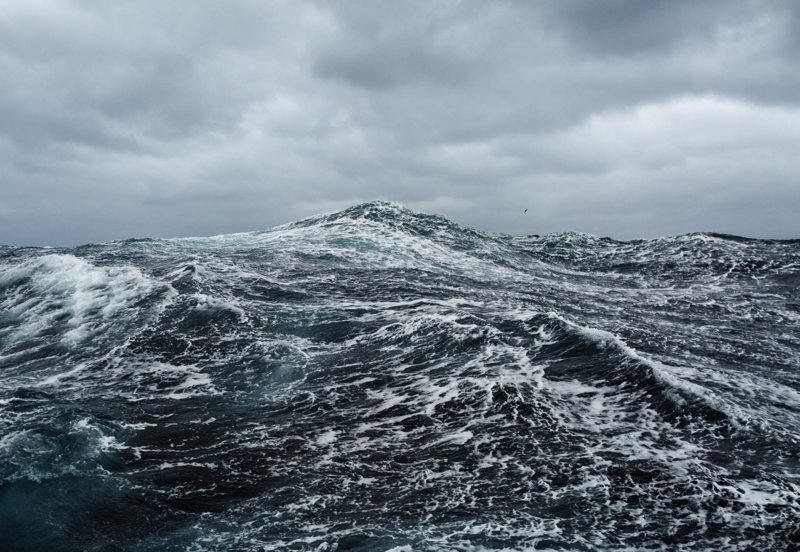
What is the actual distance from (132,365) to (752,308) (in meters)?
35.3

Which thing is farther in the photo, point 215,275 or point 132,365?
point 215,275

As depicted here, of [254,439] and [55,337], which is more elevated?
[55,337]

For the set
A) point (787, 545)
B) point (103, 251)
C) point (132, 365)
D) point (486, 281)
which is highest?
point (103, 251)

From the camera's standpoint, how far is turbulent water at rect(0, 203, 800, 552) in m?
11.4

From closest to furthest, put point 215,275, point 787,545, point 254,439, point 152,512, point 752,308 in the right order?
1. point 787,545
2. point 152,512
3. point 254,439
4. point 752,308
5. point 215,275

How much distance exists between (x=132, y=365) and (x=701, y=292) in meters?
38.1

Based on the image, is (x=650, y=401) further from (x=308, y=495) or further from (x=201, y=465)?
(x=201, y=465)

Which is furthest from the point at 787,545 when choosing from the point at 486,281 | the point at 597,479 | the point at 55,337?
the point at 486,281

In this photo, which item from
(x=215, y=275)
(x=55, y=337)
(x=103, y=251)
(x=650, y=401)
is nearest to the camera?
(x=650, y=401)

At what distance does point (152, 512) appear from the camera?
12109 millimetres

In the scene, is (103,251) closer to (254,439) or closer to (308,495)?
(254,439)

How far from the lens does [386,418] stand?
1728 centimetres

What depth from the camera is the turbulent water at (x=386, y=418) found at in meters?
11.4

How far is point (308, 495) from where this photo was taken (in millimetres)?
12812
